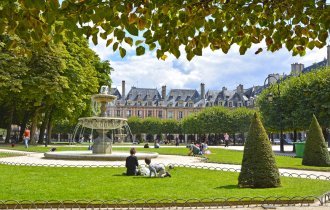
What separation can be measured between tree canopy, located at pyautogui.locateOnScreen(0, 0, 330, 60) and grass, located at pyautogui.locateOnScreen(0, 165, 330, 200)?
5.63 m

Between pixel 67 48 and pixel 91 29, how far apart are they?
40.5 metres

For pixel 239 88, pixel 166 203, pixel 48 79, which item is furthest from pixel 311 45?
pixel 239 88

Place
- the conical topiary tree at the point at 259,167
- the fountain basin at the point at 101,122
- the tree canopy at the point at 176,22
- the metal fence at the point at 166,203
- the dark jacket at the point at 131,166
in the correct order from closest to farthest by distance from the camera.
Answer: the tree canopy at the point at 176,22
the metal fence at the point at 166,203
the conical topiary tree at the point at 259,167
the dark jacket at the point at 131,166
the fountain basin at the point at 101,122

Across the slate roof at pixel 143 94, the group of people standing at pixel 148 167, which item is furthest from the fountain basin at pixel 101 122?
the slate roof at pixel 143 94

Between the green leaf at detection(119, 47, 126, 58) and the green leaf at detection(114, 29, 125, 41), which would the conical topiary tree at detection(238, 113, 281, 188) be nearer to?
the green leaf at detection(119, 47, 126, 58)

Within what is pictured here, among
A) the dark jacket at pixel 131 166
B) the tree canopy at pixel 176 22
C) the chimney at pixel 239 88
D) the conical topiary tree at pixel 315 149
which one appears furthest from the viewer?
the chimney at pixel 239 88

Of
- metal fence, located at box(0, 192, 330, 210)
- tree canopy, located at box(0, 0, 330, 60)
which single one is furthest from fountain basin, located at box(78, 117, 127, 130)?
tree canopy, located at box(0, 0, 330, 60)

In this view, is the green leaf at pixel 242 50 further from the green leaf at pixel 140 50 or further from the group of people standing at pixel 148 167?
the group of people standing at pixel 148 167

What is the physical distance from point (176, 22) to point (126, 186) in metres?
8.33

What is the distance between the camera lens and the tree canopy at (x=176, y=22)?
539cm

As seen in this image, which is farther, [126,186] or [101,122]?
[101,122]

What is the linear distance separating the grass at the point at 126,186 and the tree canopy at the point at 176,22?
5.63 meters

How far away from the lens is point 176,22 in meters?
6.32

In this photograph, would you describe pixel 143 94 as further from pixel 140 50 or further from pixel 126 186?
pixel 140 50
